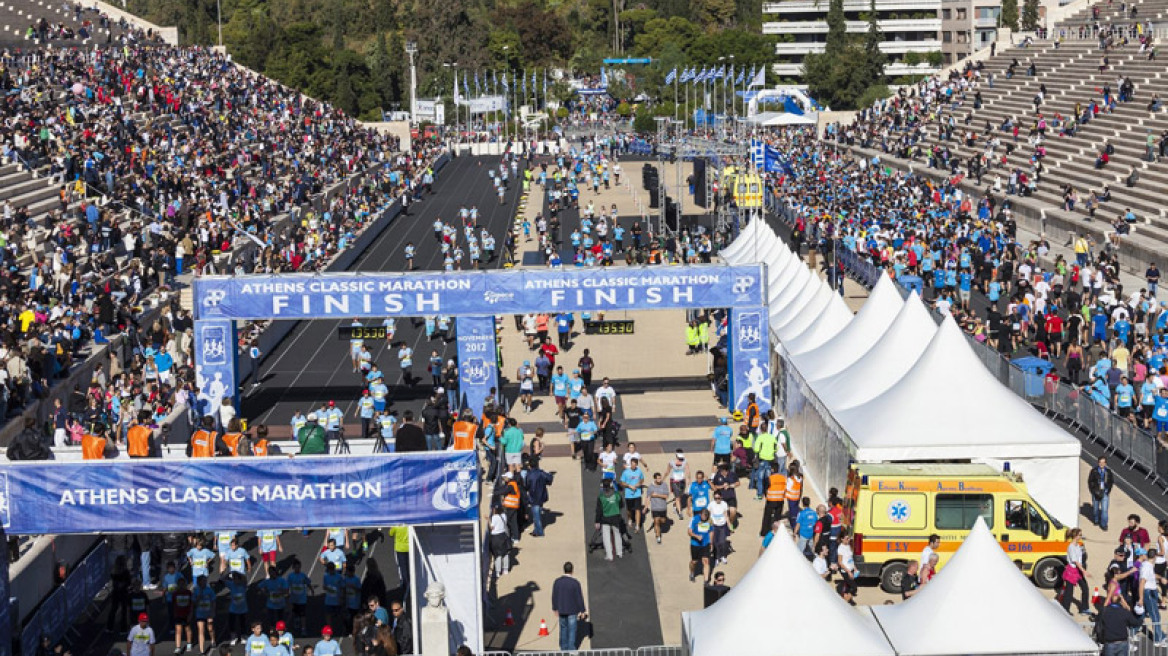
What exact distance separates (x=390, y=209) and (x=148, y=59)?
17447 millimetres

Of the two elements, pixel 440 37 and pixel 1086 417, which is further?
pixel 440 37

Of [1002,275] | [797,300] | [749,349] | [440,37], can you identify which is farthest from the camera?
[440,37]

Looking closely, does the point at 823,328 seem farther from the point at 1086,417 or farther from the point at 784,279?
the point at 784,279

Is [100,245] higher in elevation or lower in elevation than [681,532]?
higher

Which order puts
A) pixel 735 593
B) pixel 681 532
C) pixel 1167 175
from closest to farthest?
pixel 735 593 → pixel 681 532 → pixel 1167 175

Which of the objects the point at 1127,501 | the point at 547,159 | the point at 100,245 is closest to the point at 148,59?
the point at 547,159

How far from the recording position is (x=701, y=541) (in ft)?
70.2

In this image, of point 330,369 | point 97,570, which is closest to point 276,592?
point 97,570

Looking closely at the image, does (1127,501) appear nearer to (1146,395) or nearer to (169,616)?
(1146,395)

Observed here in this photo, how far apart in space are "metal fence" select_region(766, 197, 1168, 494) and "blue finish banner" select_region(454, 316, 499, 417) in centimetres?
755

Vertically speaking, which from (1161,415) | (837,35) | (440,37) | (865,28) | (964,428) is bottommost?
(1161,415)

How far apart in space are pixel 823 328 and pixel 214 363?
11443mm

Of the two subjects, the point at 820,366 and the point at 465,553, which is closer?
the point at 465,553

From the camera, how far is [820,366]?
2788 cm
